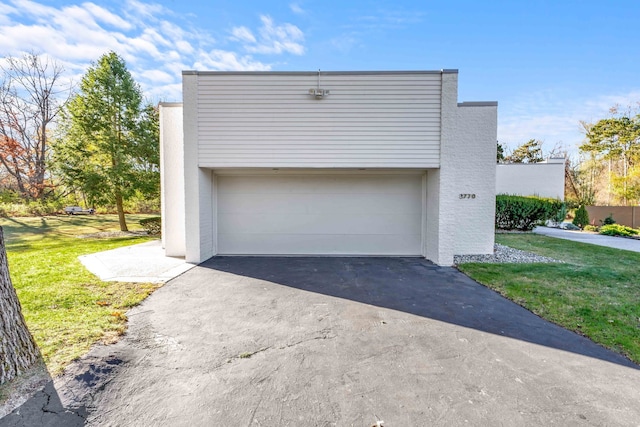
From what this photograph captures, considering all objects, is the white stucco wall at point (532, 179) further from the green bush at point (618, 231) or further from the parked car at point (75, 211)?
the parked car at point (75, 211)

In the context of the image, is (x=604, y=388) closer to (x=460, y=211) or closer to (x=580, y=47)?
(x=460, y=211)

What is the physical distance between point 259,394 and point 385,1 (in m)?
9.79

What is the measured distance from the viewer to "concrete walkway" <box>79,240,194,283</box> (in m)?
5.30

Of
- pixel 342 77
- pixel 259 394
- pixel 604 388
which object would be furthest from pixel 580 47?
pixel 259 394

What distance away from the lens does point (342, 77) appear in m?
6.43

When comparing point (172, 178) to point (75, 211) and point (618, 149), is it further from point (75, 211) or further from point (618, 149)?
point (618, 149)

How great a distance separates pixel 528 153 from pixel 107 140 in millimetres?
36018

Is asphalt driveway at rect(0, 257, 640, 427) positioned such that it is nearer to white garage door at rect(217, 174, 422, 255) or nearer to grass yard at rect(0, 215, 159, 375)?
grass yard at rect(0, 215, 159, 375)

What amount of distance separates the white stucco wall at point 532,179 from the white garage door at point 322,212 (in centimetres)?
1300

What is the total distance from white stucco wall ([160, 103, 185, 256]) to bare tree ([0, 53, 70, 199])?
1456 cm

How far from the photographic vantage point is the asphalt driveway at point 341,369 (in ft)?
6.50

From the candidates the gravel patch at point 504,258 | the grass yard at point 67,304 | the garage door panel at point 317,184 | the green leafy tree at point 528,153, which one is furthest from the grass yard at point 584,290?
the green leafy tree at point 528,153

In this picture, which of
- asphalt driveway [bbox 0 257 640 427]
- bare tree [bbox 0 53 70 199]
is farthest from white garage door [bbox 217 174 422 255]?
bare tree [bbox 0 53 70 199]

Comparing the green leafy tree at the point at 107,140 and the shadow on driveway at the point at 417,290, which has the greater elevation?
the green leafy tree at the point at 107,140
